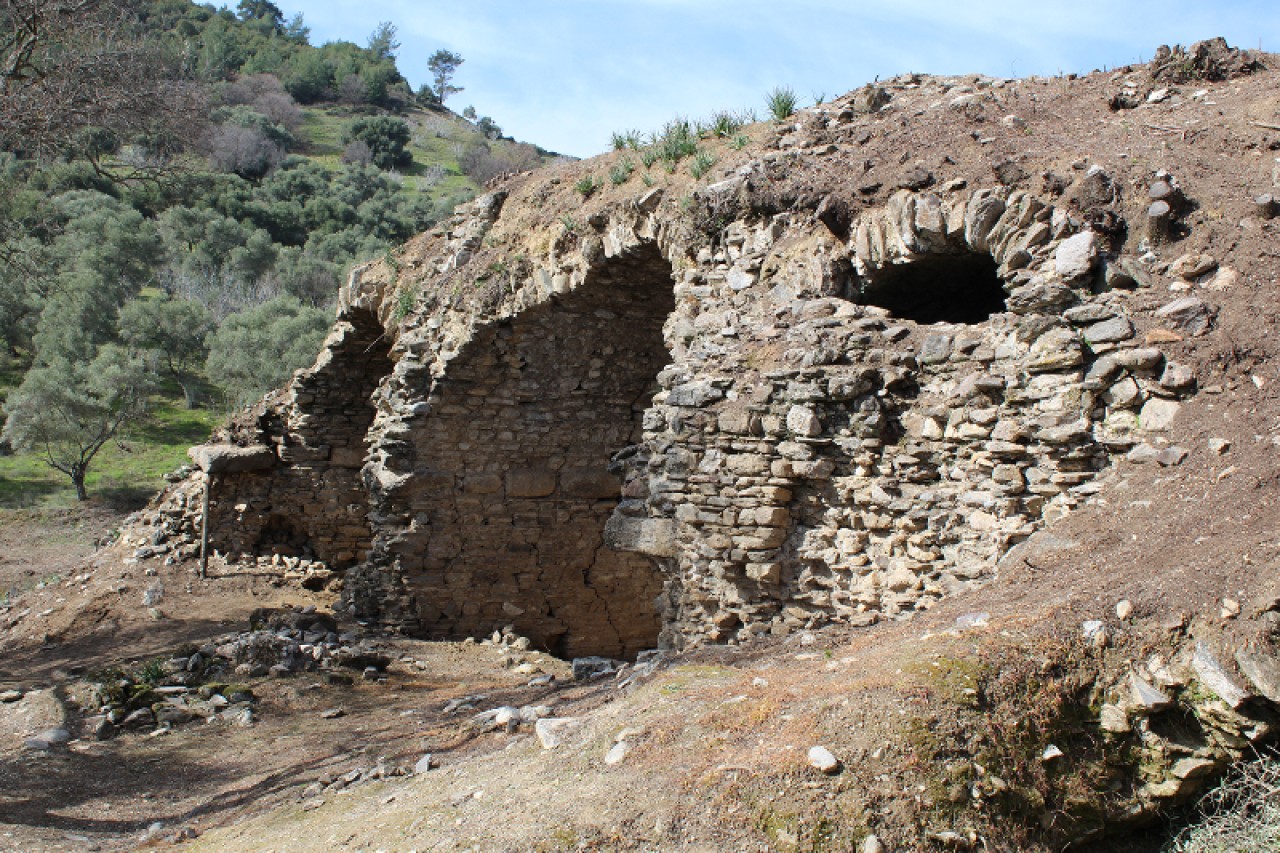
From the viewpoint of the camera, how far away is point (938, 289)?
22.1 ft

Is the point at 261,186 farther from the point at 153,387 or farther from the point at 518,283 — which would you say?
the point at 518,283

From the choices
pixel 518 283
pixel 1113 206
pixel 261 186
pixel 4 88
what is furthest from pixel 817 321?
pixel 261 186

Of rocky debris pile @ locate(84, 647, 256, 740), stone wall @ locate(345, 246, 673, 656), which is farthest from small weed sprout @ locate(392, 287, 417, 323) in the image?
rocky debris pile @ locate(84, 647, 256, 740)

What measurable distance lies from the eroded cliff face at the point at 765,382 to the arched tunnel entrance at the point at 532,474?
0.07 feet

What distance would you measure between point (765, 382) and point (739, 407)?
0.22m

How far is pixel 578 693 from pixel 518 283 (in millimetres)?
4489

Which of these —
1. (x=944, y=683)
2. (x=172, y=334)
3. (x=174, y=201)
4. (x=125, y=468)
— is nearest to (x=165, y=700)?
(x=944, y=683)

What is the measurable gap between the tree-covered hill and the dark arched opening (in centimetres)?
662

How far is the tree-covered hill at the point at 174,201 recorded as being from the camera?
8.56 m

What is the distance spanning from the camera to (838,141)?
7180 mm

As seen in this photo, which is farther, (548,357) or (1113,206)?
(548,357)

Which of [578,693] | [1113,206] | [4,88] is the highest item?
[4,88]

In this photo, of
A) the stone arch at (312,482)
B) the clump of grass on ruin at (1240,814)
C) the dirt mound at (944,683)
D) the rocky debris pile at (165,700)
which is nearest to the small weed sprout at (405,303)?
the stone arch at (312,482)

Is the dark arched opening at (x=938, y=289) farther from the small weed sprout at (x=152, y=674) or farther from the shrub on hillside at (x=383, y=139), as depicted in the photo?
the shrub on hillside at (x=383, y=139)
